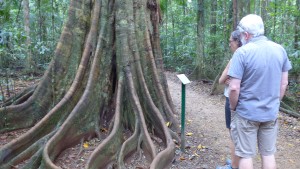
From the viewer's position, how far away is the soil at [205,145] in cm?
489

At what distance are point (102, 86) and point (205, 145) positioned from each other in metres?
2.13

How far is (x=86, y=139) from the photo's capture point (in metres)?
5.26

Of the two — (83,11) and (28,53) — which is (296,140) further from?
(28,53)

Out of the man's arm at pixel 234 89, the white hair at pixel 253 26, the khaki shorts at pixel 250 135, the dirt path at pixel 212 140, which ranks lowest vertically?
the dirt path at pixel 212 140

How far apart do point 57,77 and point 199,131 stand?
9.74 feet

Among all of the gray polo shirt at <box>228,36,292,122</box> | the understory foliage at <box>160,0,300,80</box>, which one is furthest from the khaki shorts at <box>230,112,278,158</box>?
the understory foliage at <box>160,0,300,80</box>

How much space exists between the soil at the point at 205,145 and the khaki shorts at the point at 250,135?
4.59 feet

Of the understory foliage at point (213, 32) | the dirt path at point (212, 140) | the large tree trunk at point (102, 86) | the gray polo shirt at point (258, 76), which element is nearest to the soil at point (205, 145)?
the dirt path at point (212, 140)

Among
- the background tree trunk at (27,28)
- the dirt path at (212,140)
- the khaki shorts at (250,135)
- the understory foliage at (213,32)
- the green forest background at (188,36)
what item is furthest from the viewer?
the background tree trunk at (27,28)

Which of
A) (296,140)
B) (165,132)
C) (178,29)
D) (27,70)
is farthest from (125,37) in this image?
(178,29)

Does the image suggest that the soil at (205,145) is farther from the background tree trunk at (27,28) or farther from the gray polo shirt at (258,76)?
the background tree trunk at (27,28)

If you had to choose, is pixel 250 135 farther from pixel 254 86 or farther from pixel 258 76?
pixel 258 76

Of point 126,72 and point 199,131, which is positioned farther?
point 199,131

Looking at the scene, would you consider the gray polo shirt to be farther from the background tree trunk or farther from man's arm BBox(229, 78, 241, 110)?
the background tree trunk
